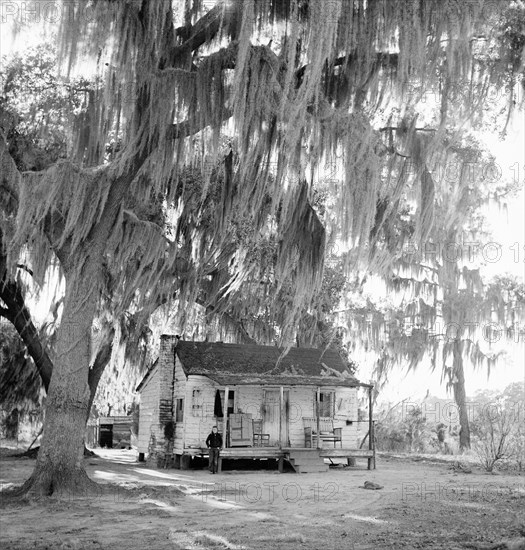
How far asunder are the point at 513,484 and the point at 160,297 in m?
10.2

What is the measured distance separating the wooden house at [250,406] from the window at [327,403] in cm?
3

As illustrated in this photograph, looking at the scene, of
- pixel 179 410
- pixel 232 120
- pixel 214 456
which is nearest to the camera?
pixel 232 120

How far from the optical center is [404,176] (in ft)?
39.5

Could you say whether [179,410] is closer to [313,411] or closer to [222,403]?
[222,403]

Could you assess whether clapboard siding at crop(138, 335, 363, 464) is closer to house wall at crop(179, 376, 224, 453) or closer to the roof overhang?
→ house wall at crop(179, 376, 224, 453)

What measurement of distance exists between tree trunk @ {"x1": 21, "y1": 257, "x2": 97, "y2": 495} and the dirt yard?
579 mm

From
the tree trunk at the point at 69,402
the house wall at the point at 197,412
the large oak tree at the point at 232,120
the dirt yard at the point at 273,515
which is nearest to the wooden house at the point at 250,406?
the house wall at the point at 197,412

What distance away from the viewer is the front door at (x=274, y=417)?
21.8 m

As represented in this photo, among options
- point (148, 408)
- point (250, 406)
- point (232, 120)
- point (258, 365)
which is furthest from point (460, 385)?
point (232, 120)

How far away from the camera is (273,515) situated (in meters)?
10.1

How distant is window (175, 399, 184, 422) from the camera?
2148cm

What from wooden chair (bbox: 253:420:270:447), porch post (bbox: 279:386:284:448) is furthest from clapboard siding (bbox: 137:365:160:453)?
porch post (bbox: 279:386:284:448)

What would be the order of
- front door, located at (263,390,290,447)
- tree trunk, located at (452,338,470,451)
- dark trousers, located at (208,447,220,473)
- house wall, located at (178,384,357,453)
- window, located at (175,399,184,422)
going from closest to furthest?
1. dark trousers, located at (208,447,220,473)
2. house wall, located at (178,384,357,453)
3. window, located at (175,399,184,422)
4. front door, located at (263,390,290,447)
5. tree trunk, located at (452,338,470,451)

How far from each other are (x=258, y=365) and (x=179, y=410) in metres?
2.91
